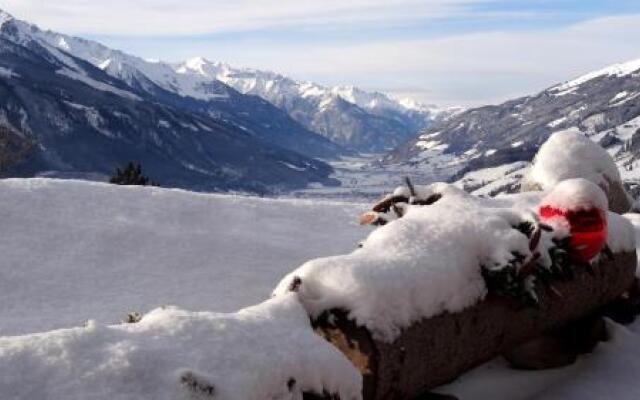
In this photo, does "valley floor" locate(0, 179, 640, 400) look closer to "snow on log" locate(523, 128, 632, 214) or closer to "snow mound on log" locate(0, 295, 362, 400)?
"snow mound on log" locate(0, 295, 362, 400)

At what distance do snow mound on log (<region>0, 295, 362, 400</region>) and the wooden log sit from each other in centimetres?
64

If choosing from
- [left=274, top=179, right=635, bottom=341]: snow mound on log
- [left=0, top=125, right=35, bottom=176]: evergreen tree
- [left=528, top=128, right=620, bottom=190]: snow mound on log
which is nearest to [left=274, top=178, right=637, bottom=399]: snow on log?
[left=274, top=179, right=635, bottom=341]: snow mound on log

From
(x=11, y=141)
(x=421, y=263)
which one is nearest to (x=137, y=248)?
(x=421, y=263)

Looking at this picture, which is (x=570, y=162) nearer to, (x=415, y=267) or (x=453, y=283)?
(x=453, y=283)

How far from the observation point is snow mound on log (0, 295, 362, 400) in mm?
4293

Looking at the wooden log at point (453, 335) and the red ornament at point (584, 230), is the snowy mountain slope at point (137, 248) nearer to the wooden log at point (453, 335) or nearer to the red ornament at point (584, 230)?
the wooden log at point (453, 335)

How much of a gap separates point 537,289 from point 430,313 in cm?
241

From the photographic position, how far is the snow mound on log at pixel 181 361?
4.29m

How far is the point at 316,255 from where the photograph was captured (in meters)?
14.7

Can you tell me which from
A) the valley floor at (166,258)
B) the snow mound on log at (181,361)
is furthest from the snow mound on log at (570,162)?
the snow mound on log at (181,361)

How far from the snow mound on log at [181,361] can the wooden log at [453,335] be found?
640mm

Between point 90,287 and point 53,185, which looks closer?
point 90,287

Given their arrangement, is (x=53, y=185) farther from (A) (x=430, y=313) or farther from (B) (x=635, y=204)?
(B) (x=635, y=204)

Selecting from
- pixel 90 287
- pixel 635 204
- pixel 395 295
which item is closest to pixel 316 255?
pixel 90 287
